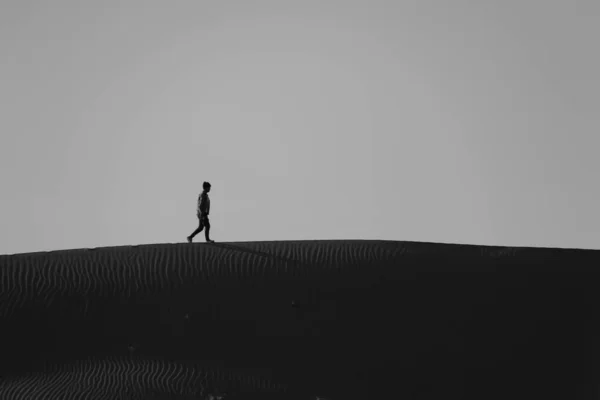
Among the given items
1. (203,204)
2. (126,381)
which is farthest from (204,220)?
(126,381)

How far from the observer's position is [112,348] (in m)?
17.0

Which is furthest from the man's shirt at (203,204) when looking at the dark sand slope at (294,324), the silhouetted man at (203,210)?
the dark sand slope at (294,324)

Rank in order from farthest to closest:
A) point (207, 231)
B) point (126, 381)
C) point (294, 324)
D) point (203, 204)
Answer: point (207, 231)
point (203, 204)
point (294, 324)
point (126, 381)

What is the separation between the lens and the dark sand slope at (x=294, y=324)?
16500mm

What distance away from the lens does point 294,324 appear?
17.5 meters

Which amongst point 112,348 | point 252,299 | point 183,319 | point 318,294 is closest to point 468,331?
point 318,294

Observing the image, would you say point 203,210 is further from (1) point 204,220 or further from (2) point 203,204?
(1) point 204,220

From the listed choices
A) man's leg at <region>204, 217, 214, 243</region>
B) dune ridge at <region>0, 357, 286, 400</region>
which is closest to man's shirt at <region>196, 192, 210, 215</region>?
man's leg at <region>204, 217, 214, 243</region>

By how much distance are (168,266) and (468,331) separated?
609cm

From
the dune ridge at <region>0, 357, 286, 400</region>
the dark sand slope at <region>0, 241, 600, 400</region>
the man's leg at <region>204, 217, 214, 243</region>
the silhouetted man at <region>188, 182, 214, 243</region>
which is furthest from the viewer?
the man's leg at <region>204, 217, 214, 243</region>

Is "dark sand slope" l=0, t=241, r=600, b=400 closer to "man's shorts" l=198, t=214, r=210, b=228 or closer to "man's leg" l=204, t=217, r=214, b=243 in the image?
"man's leg" l=204, t=217, r=214, b=243

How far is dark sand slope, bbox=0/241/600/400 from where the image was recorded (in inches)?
650

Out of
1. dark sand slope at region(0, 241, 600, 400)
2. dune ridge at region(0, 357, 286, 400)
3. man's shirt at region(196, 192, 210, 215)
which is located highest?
man's shirt at region(196, 192, 210, 215)

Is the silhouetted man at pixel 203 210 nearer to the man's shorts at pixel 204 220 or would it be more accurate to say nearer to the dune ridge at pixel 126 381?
the man's shorts at pixel 204 220
